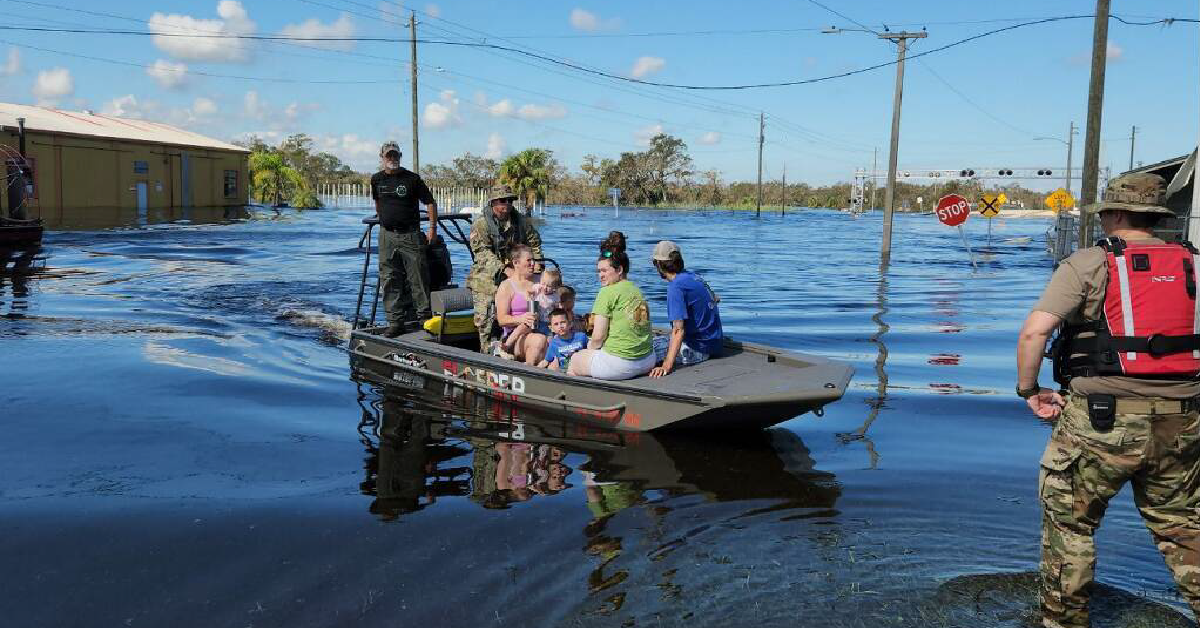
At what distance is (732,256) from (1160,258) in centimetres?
2853

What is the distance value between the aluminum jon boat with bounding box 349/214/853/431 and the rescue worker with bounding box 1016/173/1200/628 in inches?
109

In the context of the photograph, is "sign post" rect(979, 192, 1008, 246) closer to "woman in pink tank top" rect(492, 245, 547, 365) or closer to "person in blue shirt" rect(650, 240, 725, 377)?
"person in blue shirt" rect(650, 240, 725, 377)

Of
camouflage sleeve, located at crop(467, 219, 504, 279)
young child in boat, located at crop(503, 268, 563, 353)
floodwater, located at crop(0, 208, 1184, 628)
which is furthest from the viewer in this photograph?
camouflage sleeve, located at crop(467, 219, 504, 279)

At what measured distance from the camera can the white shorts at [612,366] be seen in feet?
24.2

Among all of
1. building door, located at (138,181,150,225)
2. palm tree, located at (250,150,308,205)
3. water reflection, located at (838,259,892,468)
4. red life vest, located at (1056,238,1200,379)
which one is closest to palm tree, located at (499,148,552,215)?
palm tree, located at (250,150,308,205)

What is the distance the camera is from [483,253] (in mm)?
9445

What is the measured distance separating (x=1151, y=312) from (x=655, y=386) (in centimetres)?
389

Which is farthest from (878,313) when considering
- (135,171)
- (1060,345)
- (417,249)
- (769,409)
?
(135,171)

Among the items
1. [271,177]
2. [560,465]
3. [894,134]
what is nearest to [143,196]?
[271,177]

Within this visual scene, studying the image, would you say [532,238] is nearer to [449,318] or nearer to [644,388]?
[449,318]

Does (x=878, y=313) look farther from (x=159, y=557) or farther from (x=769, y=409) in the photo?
(x=159, y=557)

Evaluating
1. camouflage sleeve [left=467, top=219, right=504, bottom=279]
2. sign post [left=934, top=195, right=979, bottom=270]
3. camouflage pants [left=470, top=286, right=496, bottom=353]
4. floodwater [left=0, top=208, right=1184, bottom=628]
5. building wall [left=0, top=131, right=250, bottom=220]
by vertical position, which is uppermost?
building wall [left=0, top=131, right=250, bottom=220]

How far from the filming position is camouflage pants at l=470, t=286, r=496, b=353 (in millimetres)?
9219

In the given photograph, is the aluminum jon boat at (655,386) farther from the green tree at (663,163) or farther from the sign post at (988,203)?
the green tree at (663,163)
